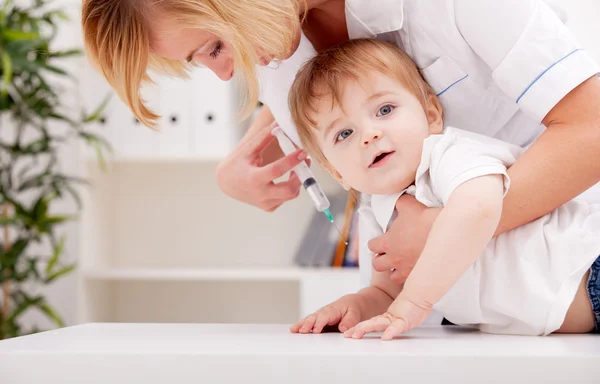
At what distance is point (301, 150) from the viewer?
1.39m

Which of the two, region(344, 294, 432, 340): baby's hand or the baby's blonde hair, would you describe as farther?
the baby's blonde hair

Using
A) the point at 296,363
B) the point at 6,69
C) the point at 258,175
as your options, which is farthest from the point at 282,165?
the point at 6,69

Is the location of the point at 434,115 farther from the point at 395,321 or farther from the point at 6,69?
the point at 6,69

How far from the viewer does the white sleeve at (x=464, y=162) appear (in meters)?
0.97

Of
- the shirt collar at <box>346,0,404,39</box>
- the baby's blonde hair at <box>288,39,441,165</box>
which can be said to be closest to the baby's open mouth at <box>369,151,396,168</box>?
the baby's blonde hair at <box>288,39,441,165</box>

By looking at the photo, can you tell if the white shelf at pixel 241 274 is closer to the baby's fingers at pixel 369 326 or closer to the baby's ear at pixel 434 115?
the baby's ear at pixel 434 115

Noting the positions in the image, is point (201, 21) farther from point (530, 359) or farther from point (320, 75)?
point (530, 359)

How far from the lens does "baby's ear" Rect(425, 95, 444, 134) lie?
3.93ft

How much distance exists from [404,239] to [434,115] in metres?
0.26

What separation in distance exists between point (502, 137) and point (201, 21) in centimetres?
59

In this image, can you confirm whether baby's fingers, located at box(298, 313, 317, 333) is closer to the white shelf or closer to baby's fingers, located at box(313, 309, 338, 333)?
baby's fingers, located at box(313, 309, 338, 333)

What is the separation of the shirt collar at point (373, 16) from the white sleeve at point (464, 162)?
0.25 m

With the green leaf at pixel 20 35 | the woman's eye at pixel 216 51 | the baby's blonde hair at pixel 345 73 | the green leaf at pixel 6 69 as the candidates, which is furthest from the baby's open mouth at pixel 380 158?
the green leaf at pixel 20 35

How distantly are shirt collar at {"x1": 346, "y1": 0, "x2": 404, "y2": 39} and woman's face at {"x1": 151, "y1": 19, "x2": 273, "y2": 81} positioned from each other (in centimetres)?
16
